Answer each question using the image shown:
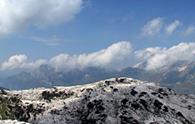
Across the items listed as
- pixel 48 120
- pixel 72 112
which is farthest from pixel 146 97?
pixel 48 120

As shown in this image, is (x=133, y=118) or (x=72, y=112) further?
(x=72, y=112)

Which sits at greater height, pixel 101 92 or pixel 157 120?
pixel 101 92

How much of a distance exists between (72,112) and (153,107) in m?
30.4

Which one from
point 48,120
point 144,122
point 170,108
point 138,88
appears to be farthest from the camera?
point 48,120

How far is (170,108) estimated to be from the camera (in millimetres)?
141625

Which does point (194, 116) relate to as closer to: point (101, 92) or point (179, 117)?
point (179, 117)

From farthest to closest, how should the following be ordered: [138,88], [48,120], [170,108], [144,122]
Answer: [48,120] < [138,88] < [170,108] < [144,122]

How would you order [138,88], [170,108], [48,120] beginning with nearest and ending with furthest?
[170,108] < [138,88] < [48,120]

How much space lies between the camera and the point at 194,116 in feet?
465

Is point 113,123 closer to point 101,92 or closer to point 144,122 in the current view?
point 144,122

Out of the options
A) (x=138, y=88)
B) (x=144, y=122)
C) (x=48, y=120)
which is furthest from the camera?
(x=48, y=120)

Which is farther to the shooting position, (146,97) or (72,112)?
(72,112)

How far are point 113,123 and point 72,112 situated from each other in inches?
960

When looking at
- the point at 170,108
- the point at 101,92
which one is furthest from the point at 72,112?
the point at 170,108
